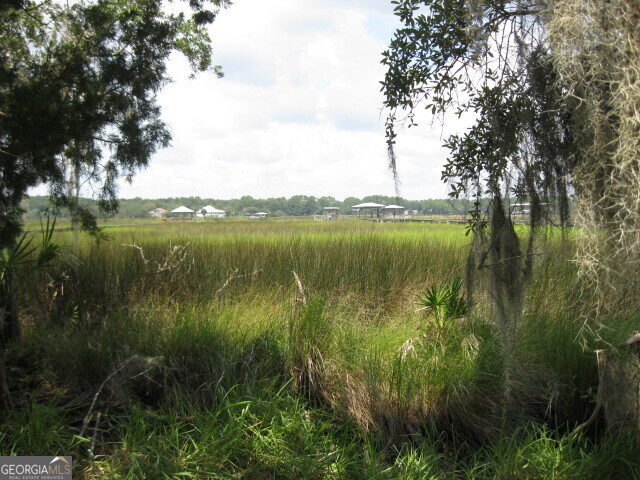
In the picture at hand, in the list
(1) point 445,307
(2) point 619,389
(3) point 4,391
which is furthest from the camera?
(1) point 445,307

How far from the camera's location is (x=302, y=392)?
3.86 metres

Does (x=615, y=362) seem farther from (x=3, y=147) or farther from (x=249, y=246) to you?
(x=249, y=246)

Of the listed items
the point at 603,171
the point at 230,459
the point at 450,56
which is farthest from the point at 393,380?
the point at 450,56

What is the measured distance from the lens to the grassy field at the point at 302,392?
275cm

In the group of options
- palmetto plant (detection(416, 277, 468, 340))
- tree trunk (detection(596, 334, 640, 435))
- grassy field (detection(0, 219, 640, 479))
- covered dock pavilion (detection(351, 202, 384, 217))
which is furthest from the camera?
covered dock pavilion (detection(351, 202, 384, 217))

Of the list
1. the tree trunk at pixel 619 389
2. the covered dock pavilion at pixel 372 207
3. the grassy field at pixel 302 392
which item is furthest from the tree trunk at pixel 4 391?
the covered dock pavilion at pixel 372 207

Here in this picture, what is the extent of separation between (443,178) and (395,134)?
17.3 inches

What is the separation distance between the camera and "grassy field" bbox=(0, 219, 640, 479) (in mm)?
2748

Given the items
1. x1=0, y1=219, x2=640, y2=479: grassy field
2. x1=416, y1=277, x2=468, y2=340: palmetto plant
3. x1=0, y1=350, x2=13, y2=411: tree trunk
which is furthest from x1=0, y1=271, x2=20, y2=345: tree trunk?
x1=416, y1=277, x2=468, y2=340: palmetto plant

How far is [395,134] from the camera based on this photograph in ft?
10.3

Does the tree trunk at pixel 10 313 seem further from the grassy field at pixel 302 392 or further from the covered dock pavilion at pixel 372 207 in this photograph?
the covered dock pavilion at pixel 372 207

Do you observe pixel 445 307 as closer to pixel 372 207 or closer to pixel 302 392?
pixel 302 392

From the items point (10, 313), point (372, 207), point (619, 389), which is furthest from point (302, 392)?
point (372, 207)

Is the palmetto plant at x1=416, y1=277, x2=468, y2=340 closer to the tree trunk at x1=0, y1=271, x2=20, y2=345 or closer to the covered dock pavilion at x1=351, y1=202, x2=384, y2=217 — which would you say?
the tree trunk at x1=0, y1=271, x2=20, y2=345
